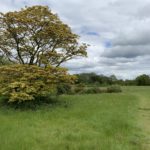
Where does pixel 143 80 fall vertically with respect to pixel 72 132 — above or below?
above

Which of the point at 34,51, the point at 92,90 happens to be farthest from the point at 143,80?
the point at 34,51

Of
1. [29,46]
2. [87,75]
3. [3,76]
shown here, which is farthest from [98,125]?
[87,75]

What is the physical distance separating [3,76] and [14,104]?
190cm

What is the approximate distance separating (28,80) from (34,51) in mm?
4050

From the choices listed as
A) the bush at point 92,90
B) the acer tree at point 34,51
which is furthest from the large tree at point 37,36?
the bush at point 92,90

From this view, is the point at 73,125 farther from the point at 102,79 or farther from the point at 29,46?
the point at 102,79

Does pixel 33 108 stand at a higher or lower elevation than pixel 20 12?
lower

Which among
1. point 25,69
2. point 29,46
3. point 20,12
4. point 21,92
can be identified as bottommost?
point 21,92

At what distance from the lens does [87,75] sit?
65.2m

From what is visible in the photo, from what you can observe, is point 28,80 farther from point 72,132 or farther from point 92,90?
point 92,90

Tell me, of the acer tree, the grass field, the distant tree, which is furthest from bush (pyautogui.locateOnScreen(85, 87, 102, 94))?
the distant tree

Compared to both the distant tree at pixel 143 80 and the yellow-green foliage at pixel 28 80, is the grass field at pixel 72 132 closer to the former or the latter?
the yellow-green foliage at pixel 28 80

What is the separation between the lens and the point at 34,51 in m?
23.8

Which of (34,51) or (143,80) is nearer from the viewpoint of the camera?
(34,51)
